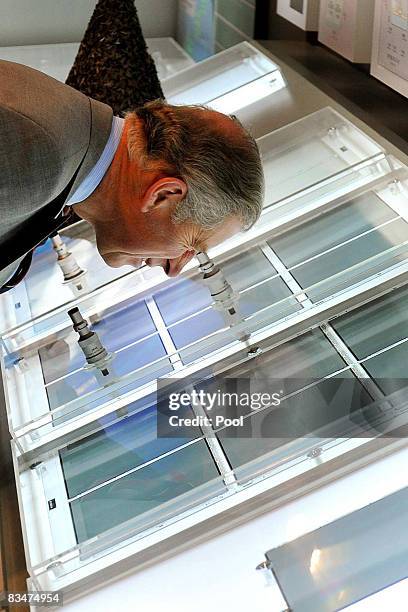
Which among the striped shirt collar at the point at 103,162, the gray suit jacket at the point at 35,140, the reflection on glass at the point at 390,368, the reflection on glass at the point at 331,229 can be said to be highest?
the gray suit jacket at the point at 35,140

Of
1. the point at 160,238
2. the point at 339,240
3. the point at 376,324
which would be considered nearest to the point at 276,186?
the point at 339,240

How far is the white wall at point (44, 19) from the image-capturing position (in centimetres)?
215

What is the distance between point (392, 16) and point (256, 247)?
0.50 meters

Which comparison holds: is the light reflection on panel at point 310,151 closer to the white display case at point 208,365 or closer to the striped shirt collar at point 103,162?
the white display case at point 208,365

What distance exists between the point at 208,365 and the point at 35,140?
1.63ft

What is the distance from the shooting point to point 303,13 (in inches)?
74.3

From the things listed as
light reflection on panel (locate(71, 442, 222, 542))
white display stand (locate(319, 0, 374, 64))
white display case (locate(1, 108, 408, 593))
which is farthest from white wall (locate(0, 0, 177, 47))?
light reflection on panel (locate(71, 442, 222, 542))

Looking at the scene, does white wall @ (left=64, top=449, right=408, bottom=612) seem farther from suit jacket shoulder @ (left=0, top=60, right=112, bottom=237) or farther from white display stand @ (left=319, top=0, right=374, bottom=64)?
white display stand @ (left=319, top=0, right=374, bottom=64)

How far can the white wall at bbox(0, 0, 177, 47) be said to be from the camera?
215cm

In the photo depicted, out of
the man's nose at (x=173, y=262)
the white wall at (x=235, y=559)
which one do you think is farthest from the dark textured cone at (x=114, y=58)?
the white wall at (x=235, y=559)

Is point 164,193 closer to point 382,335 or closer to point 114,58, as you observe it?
point 382,335

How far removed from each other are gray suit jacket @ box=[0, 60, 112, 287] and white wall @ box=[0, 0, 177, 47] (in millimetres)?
1441

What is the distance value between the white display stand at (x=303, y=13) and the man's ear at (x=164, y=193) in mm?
1143

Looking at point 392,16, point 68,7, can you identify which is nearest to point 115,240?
point 392,16
